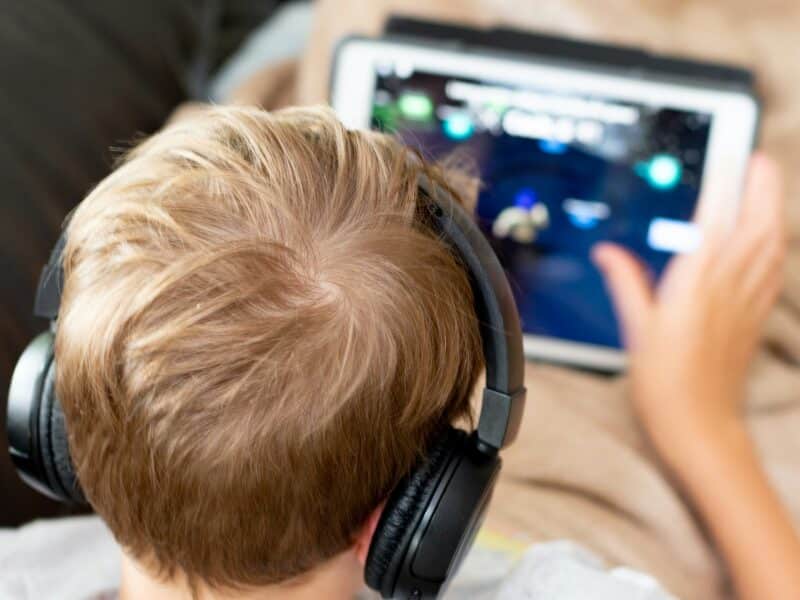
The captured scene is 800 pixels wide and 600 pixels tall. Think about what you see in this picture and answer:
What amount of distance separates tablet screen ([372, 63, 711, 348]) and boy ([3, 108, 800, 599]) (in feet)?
1.08

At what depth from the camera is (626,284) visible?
806 mm

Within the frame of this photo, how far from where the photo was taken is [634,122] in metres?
0.78

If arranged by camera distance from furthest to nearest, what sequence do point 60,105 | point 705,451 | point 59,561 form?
point 60,105 < point 705,451 < point 59,561

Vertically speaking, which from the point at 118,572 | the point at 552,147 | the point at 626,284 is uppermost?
the point at 552,147

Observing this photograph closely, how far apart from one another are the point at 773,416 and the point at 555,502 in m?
0.21

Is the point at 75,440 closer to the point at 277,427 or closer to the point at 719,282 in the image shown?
the point at 277,427

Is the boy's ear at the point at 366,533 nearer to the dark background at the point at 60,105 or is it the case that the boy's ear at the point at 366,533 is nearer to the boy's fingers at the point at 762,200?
the dark background at the point at 60,105

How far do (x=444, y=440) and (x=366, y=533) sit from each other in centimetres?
6

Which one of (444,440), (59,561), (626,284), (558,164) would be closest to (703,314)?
(626,284)

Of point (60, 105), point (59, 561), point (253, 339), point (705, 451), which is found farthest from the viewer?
point (60, 105)

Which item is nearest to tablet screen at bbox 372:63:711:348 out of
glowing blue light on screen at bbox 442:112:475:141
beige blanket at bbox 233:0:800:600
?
glowing blue light on screen at bbox 442:112:475:141

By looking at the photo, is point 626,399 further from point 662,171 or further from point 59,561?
point 59,561

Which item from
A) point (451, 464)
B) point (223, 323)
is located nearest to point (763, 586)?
point (451, 464)

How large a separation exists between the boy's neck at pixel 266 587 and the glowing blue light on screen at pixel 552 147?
0.42 m
